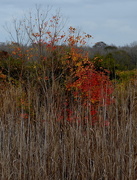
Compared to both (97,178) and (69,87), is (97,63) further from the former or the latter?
(97,178)

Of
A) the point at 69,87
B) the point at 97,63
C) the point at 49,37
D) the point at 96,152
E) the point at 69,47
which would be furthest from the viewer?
the point at 97,63

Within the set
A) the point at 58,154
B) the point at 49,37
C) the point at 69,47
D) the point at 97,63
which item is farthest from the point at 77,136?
the point at 97,63

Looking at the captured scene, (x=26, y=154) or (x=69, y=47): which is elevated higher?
(x=69, y=47)

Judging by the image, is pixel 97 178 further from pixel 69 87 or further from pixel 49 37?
pixel 49 37

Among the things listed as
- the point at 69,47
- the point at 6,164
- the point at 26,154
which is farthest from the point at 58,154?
the point at 69,47

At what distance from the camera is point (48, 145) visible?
356 cm

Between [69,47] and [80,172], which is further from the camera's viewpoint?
[69,47]

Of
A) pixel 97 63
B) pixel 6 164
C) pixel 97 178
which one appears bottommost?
pixel 97 178

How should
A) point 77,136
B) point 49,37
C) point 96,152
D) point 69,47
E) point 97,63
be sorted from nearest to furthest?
point 96,152 → point 77,136 → point 49,37 → point 69,47 → point 97,63

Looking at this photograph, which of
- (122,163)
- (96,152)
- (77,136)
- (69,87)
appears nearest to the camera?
(122,163)

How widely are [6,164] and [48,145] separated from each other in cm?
54

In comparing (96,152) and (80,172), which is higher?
(96,152)

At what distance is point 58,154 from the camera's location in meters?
3.66

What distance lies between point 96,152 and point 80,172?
13.5 inches
